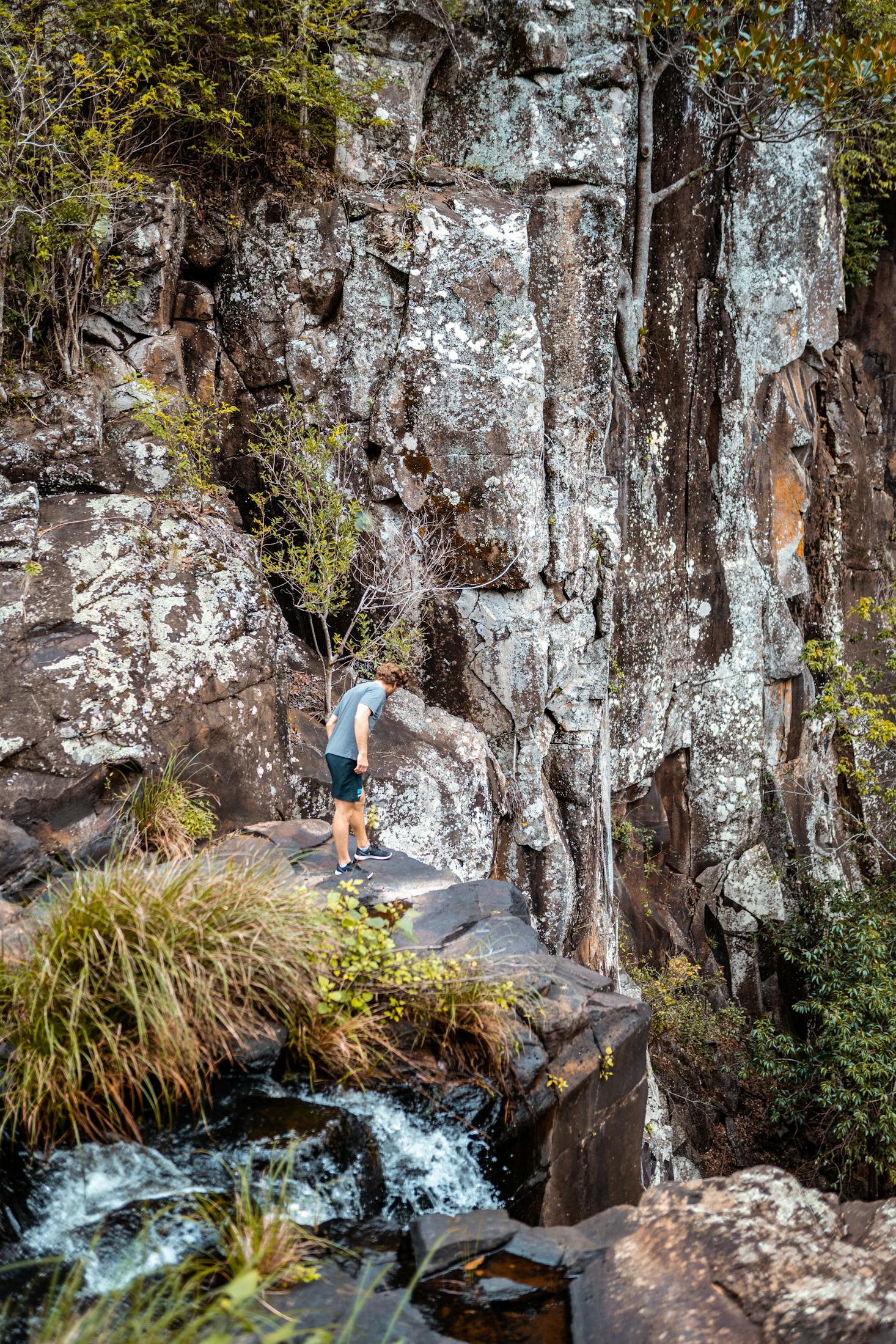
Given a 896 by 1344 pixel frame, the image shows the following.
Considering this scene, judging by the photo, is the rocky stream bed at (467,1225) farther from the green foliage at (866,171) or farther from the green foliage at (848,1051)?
the green foliage at (866,171)

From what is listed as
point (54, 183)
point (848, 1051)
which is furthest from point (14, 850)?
point (848, 1051)

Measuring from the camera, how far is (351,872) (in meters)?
5.63

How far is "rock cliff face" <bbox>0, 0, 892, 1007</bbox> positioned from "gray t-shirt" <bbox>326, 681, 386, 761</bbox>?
1530 mm

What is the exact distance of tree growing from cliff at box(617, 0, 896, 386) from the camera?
1162cm

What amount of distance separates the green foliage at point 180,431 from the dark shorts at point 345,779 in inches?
133

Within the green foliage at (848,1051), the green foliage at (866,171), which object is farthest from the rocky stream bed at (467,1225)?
the green foliage at (866,171)

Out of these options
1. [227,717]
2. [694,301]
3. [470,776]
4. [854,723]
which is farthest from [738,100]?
[227,717]

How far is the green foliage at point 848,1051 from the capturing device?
10.3 m

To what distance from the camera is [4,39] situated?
24.8 ft

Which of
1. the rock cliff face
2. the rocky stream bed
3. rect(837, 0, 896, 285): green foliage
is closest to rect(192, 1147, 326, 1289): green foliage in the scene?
the rocky stream bed

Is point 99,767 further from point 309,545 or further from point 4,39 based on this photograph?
point 4,39

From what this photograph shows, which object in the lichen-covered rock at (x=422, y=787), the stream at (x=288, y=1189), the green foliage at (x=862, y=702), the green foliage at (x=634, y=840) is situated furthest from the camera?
the green foliage at (x=634, y=840)

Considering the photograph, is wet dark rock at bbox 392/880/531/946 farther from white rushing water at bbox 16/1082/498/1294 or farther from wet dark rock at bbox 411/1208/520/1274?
wet dark rock at bbox 411/1208/520/1274

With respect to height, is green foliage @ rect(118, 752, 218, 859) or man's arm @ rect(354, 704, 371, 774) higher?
man's arm @ rect(354, 704, 371, 774)
